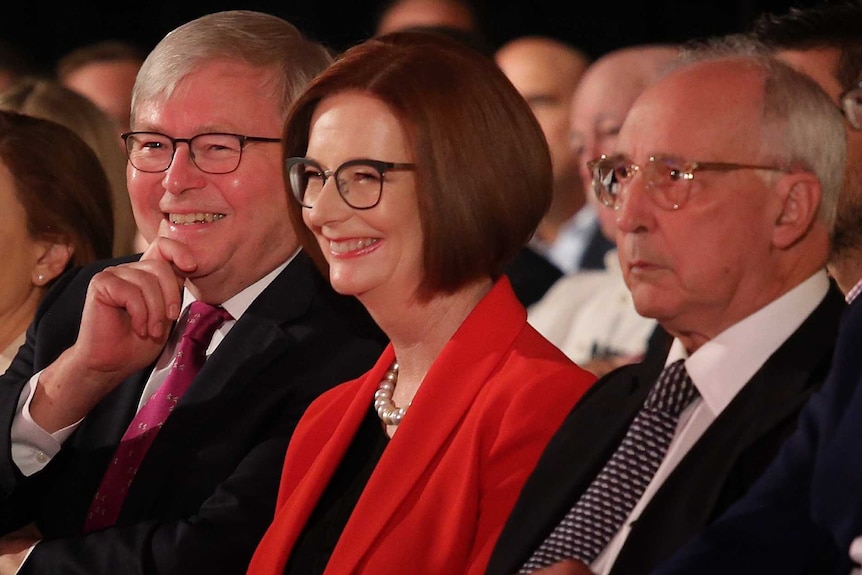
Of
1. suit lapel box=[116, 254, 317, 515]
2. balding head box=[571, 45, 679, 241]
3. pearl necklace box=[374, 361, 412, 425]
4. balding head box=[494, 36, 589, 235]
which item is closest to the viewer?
pearl necklace box=[374, 361, 412, 425]

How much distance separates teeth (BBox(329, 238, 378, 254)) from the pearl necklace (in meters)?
0.26

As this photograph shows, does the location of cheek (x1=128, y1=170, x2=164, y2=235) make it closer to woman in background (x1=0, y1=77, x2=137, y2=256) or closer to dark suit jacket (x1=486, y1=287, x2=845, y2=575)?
woman in background (x1=0, y1=77, x2=137, y2=256)

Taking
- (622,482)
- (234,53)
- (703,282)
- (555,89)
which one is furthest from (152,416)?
(555,89)

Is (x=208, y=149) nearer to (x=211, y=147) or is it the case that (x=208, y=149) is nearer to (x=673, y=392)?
(x=211, y=147)

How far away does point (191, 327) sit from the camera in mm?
3209

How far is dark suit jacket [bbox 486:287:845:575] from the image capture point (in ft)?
6.88

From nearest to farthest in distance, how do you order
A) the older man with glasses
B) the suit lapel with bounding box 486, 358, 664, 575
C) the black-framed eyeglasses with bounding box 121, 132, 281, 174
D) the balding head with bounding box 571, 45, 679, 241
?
1. the older man with glasses
2. the suit lapel with bounding box 486, 358, 664, 575
3. the black-framed eyeglasses with bounding box 121, 132, 281, 174
4. the balding head with bounding box 571, 45, 679, 241

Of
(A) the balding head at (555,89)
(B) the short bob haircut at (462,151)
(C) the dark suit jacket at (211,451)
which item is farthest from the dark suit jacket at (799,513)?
(A) the balding head at (555,89)

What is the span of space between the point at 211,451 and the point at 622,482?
984 millimetres

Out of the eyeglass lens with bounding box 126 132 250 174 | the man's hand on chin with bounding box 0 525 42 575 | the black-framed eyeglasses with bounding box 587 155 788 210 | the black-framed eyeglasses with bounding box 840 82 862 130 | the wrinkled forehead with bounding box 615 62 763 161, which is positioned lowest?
the man's hand on chin with bounding box 0 525 42 575

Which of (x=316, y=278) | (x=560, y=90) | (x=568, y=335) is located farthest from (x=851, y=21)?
(x=560, y=90)

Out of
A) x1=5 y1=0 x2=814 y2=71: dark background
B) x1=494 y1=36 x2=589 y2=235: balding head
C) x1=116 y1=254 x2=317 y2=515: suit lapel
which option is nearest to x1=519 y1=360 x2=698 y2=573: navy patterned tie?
x1=116 y1=254 x2=317 y2=515: suit lapel

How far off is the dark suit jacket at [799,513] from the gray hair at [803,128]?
354mm

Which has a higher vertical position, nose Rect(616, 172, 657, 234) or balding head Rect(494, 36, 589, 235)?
nose Rect(616, 172, 657, 234)
